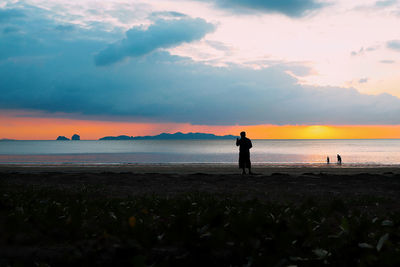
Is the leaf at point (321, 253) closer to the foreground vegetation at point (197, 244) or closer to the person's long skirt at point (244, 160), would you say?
the foreground vegetation at point (197, 244)

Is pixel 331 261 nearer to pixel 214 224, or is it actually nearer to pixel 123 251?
pixel 214 224

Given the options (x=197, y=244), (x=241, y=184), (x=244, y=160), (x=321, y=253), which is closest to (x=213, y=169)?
(x=244, y=160)

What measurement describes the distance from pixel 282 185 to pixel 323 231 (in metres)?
8.98

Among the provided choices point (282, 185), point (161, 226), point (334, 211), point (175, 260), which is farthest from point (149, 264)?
point (282, 185)

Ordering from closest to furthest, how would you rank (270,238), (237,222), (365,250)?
(365,250), (270,238), (237,222)

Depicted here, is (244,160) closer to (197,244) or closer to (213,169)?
(213,169)

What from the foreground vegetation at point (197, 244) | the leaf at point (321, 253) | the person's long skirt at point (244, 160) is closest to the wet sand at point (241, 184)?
the person's long skirt at point (244, 160)

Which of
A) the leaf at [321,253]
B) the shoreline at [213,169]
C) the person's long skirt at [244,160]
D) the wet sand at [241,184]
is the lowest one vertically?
the shoreline at [213,169]

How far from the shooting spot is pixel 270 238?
3148 millimetres

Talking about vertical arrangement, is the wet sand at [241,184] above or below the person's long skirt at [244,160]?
below

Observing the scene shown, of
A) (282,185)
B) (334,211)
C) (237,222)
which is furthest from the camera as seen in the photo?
(282,185)

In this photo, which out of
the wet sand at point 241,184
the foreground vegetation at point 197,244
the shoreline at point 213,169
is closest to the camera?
the foreground vegetation at point 197,244

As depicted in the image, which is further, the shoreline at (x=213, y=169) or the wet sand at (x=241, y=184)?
the shoreline at (x=213, y=169)

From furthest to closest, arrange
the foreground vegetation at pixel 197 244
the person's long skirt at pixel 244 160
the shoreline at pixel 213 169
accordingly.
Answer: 1. the shoreline at pixel 213 169
2. the person's long skirt at pixel 244 160
3. the foreground vegetation at pixel 197 244
